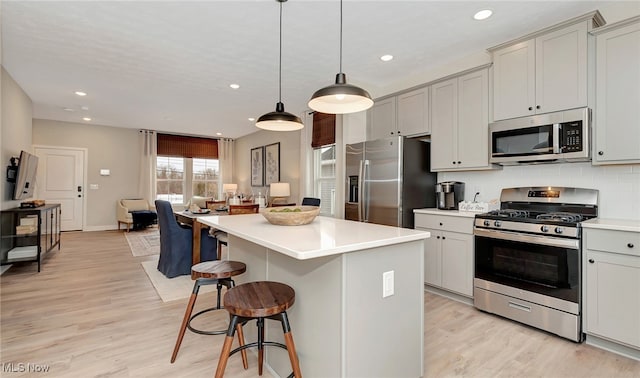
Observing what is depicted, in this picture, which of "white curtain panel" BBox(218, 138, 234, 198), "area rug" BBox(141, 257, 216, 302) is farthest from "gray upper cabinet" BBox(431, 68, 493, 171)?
"white curtain panel" BBox(218, 138, 234, 198)

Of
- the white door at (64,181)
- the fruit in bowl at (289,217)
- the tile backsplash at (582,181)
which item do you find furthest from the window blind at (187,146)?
the tile backsplash at (582,181)

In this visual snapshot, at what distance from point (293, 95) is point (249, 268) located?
343 centimetres

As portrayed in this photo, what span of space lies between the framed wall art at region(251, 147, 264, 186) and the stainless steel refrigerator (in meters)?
4.37

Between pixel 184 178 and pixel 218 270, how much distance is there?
7677 millimetres

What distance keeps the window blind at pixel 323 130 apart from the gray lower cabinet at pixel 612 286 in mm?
3487

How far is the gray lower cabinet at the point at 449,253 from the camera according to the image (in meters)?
3.00

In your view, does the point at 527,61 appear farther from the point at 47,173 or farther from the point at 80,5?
the point at 47,173

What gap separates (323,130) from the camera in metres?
5.23

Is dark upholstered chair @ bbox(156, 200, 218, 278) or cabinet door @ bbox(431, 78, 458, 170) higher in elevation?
cabinet door @ bbox(431, 78, 458, 170)

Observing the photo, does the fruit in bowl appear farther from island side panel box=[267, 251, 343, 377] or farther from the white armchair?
the white armchair

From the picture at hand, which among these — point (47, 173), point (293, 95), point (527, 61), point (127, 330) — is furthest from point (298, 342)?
point (47, 173)

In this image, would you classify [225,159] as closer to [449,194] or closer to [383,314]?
[449,194]

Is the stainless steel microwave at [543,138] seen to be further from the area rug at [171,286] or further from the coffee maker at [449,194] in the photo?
the area rug at [171,286]

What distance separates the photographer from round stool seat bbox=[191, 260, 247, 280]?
195cm
